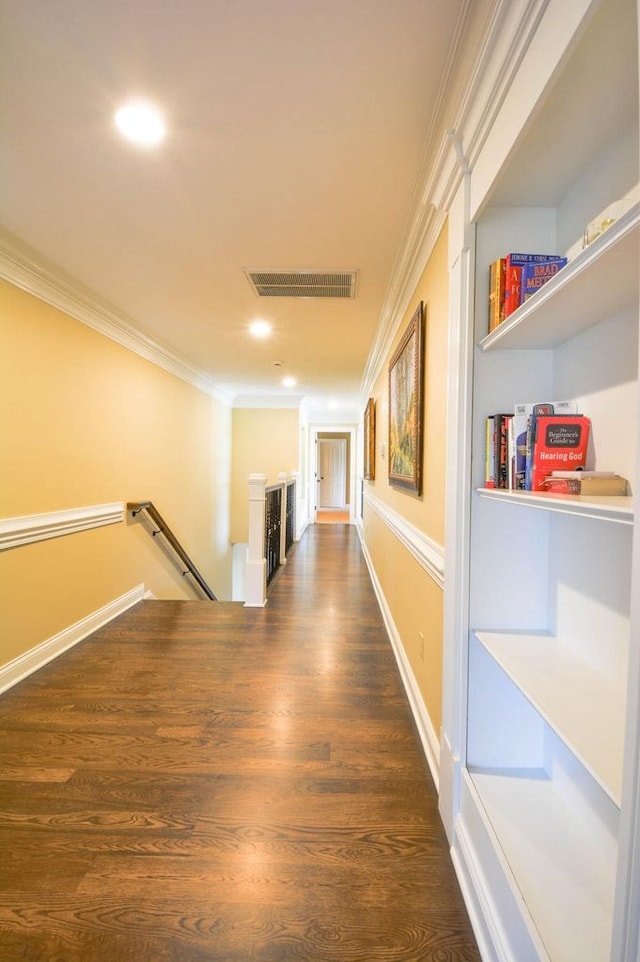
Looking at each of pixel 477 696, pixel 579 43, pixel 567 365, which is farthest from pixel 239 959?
pixel 579 43

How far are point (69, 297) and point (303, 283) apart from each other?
1.54m

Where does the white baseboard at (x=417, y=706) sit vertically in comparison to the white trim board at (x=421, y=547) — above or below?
below

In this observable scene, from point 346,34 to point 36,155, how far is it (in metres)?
1.25

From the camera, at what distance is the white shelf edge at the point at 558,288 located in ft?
1.93

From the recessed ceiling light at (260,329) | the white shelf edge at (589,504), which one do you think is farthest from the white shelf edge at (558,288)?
the recessed ceiling light at (260,329)

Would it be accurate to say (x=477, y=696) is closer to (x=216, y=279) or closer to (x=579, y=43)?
(x=579, y=43)

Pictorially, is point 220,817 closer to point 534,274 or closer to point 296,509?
point 534,274

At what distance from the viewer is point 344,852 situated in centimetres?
124

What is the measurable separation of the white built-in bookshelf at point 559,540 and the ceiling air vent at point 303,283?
1.35 meters

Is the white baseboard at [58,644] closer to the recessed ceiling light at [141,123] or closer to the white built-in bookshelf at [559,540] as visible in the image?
the white built-in bookshelf at [559,540]

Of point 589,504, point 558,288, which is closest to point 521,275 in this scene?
point 558,288

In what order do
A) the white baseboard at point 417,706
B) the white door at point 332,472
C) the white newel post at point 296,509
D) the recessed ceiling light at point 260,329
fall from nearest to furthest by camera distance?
the white baseboard at point 417,706, the recessed ceiling light at point 260,329, the white newel post at point 296,509, the white door at point 332,472

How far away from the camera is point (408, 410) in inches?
86.7

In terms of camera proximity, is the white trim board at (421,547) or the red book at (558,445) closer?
the red book at (558,445)
